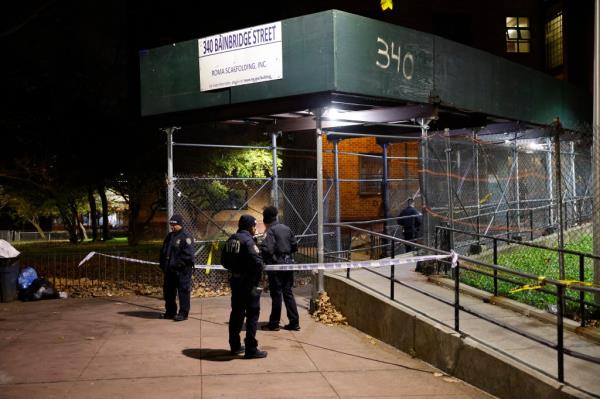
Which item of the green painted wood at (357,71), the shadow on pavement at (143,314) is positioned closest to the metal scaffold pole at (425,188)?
the green painted wood at (357,71)

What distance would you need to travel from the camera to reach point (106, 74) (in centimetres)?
2442

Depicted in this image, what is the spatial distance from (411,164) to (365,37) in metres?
10.4

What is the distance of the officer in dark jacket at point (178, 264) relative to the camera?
31.8 ft

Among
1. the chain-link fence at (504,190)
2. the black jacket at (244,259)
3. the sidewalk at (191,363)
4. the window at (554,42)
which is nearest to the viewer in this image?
the sidewalk at (191,363)

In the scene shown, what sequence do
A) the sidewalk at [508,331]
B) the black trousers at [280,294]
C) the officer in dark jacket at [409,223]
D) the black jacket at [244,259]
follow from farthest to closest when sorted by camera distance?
the officer in dark jacket at [409,223] → the black trousers at [280,294] → the black jacket at [244,259] → the sidewalk at [508,331]

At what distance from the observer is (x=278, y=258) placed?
8.87 m

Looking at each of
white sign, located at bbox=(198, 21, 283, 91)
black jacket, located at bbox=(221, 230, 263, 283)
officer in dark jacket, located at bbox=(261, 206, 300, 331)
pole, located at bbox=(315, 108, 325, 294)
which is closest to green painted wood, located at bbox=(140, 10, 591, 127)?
white sign, located at bbox=(198, 21, 283, 91)

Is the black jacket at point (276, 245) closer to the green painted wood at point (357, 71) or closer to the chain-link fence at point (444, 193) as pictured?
the chain-link fence at point (444, 193)

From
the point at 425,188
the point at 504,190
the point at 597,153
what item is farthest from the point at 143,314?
the point at 504,190

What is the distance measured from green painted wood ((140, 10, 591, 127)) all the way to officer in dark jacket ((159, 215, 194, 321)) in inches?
109

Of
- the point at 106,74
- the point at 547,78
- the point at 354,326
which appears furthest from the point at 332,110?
the point at 106,74

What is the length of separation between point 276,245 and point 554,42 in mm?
23280

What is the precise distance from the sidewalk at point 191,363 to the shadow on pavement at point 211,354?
0.04ft

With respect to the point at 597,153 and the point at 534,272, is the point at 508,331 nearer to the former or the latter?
the point at 597,153
